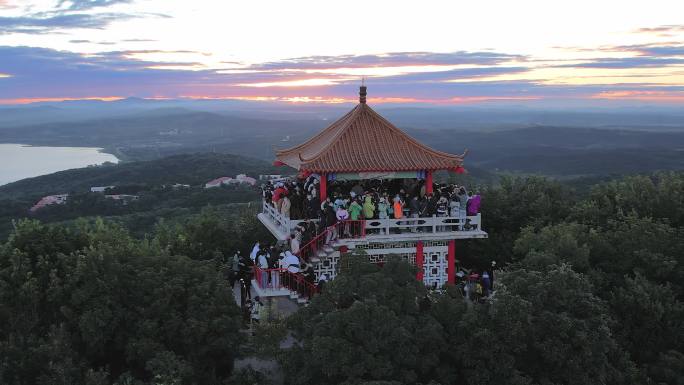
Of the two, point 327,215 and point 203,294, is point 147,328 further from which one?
point 327,215

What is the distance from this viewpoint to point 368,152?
65.8ft

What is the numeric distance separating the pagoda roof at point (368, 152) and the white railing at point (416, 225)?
1.76m

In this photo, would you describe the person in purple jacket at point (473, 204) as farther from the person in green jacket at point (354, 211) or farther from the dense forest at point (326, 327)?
the person in green jacket at point (354, 211)

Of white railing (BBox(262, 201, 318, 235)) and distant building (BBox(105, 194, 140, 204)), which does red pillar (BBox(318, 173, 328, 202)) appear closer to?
white railing (BBox(262, 201, 318, 235))

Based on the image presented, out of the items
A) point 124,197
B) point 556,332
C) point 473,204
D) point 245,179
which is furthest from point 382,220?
point 245,179

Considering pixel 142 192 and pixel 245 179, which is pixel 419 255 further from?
pixel 245 179

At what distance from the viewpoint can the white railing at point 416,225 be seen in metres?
18.6

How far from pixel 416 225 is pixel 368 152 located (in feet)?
9.94

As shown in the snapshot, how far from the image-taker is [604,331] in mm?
13992

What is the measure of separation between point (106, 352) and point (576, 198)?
75.0ft

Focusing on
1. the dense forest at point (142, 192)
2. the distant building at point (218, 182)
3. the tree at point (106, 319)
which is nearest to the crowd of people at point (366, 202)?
the tree at point (106, 319)

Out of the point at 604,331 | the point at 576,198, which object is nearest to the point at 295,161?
the point at 604,331

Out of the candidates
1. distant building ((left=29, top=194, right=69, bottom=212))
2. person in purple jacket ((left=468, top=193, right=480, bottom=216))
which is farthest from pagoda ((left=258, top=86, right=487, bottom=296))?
distant building ((left=29, top=194, right=69, bottom=212))

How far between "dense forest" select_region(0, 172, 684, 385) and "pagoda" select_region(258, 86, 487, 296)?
3.23m
